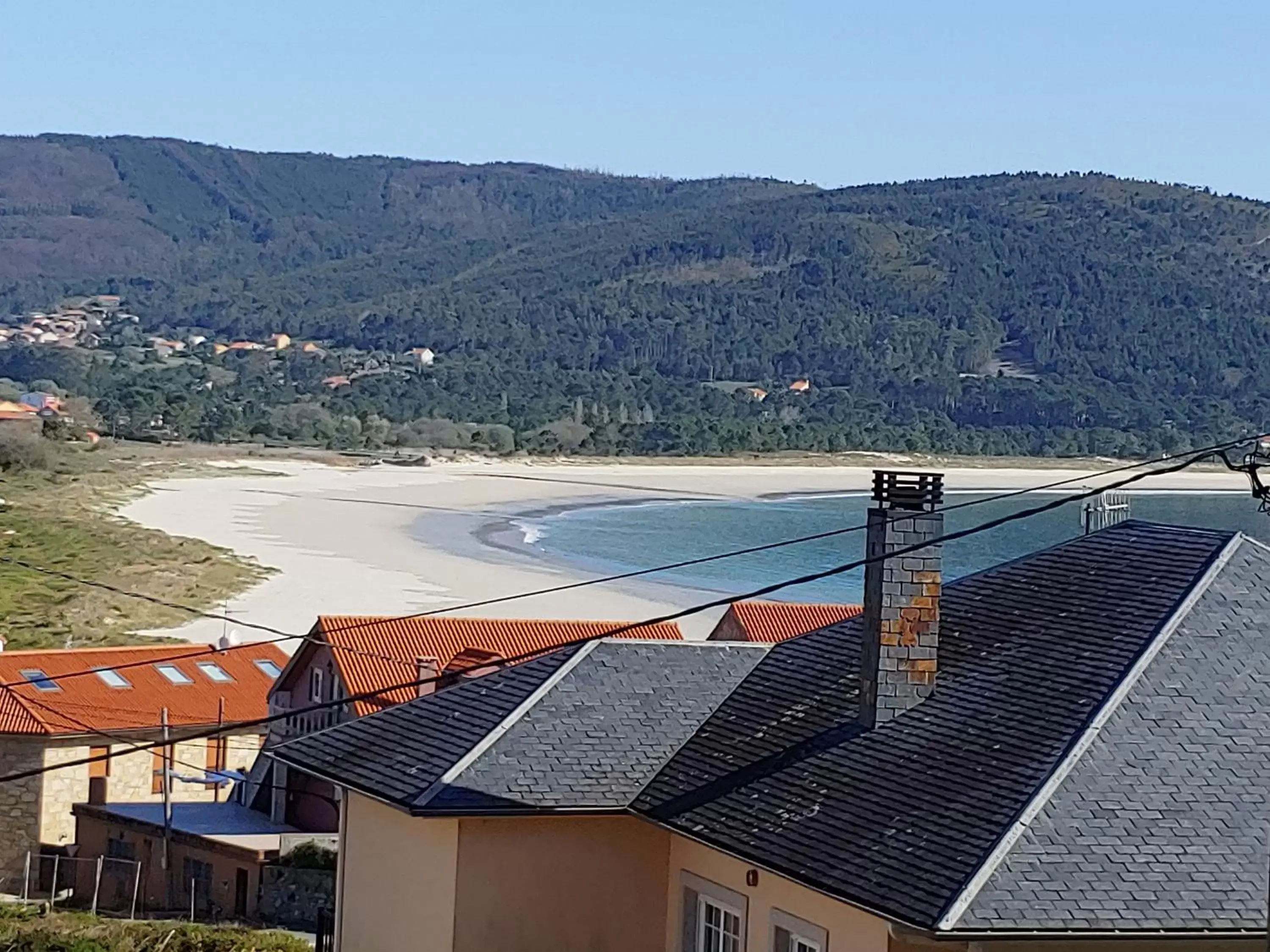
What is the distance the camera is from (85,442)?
119 m

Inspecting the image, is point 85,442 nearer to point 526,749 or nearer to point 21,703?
point 21,703

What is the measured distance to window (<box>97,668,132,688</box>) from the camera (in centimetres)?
2803

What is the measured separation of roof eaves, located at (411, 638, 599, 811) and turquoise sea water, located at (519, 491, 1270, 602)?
46.5 meters

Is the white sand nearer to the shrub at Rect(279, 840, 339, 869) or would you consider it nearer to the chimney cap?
the shrub at Rect(279, 840, 339, 869)

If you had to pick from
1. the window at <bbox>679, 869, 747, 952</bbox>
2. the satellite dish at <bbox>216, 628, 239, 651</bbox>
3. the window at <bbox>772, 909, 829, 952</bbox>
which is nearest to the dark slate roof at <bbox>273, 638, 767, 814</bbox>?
the window at <bbox>679, 869, 747, 952</bbox>

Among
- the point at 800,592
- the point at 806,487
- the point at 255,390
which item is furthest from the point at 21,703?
the point at 255,390

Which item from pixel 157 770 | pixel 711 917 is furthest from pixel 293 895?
pixel 711 917

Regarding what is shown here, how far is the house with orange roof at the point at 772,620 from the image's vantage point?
29359 millimetres

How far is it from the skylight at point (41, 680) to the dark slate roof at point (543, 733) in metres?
12.6

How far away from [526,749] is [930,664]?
2820 millimetres

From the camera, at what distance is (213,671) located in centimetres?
2958

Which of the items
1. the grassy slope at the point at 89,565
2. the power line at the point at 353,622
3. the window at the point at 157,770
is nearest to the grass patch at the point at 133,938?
the power line at the point at 353,622

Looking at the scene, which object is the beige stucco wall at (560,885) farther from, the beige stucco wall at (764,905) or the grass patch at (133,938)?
the grass patch at (133,938)

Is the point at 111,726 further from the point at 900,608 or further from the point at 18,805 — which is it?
the point at 900,608
